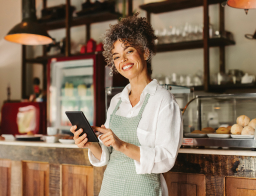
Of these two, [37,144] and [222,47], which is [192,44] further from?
[37,144]

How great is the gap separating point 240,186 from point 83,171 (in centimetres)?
113

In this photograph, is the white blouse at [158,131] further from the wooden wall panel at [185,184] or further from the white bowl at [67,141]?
the white bowl at [67,141]

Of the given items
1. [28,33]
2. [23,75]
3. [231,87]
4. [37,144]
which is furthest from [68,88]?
[231,87]

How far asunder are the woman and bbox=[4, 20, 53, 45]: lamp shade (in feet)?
5.68

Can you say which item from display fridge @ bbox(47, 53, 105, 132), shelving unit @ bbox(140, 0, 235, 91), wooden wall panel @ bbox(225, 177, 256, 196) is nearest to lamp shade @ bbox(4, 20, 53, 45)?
display fridge @ bbox(47, 53, 105, 132)

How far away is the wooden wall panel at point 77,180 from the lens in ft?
7.59

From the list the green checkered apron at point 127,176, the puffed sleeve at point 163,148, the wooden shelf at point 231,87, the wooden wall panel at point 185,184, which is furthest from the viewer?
the wooden shelf at point 231,87

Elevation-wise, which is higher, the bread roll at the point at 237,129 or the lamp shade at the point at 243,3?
the lamp shade at the point at 243,3

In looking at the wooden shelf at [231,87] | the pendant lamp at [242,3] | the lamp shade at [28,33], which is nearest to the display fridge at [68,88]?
the lamp shade at [28,33]

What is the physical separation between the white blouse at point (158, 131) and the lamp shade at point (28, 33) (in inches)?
77.9

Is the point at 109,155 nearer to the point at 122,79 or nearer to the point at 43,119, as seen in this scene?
the point at 122,79

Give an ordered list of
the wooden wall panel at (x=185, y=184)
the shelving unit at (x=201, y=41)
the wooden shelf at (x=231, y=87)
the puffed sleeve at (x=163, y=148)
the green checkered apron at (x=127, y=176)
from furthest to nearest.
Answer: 1. the shelving unit at (x=201, y=41)
2. the wooden shelf at (x=231, y=87)
3. the wooden wall panel at (x=185, y=184)
4. the green checkered apron at (x=127, y=176)
5. the puffed sleeve at (x=163, y=148)

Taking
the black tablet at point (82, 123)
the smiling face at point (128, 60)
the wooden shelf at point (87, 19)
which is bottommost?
the black tablet at point (82, 123)

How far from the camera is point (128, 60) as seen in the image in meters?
1.55
